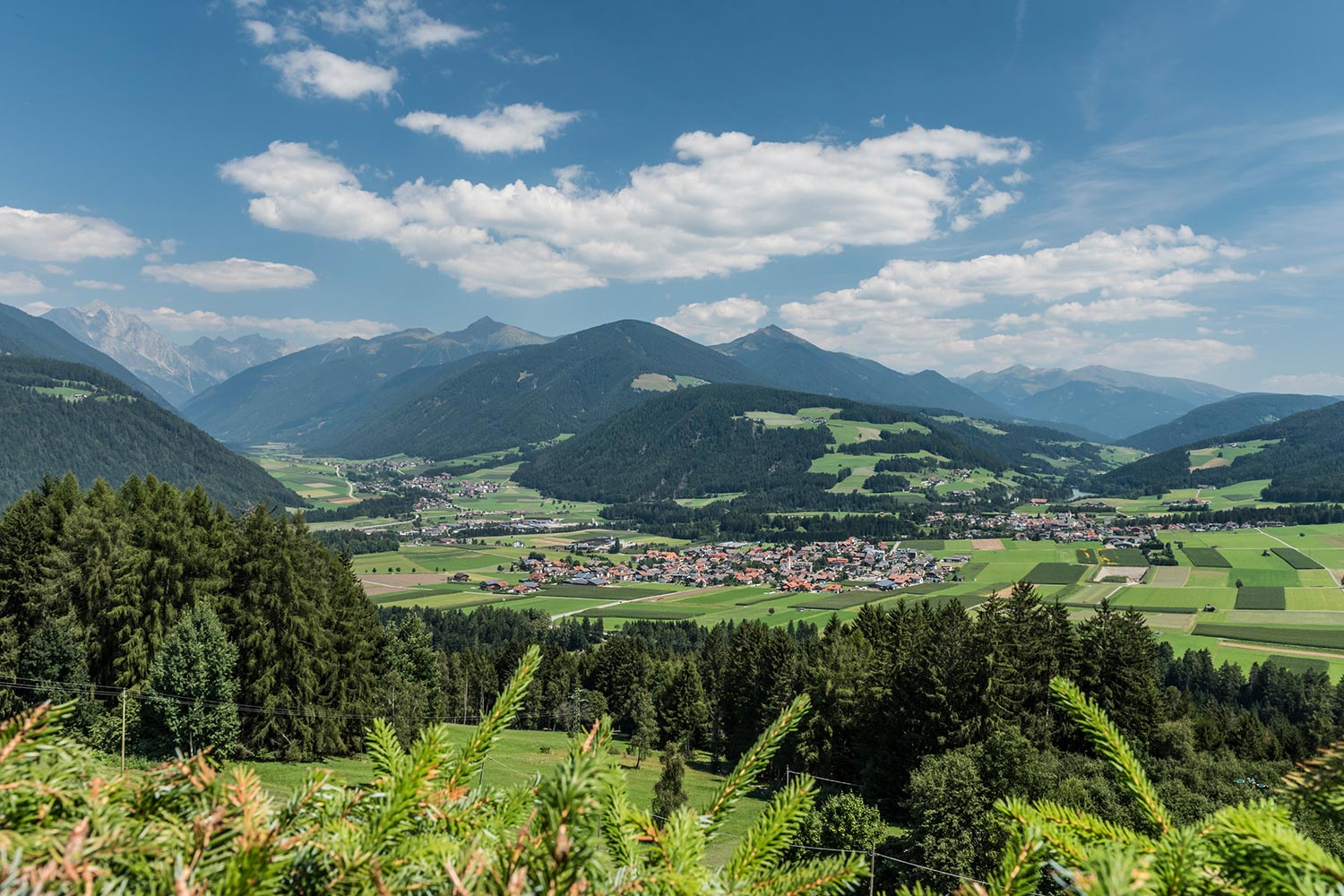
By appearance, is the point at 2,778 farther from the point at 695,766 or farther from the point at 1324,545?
the point at 1324,545

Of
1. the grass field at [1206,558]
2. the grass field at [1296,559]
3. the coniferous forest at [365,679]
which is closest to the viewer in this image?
the coniferous forest at [365,679]

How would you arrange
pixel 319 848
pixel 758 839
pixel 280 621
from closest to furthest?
pixel 319 848, pixel 758 839, pixel 280 621

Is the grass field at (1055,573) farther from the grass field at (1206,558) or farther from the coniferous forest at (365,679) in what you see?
the coniferous forest at (365,679)

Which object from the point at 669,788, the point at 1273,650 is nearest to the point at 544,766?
the point at 669,788

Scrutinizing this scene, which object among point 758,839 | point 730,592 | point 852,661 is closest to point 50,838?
point 758,839

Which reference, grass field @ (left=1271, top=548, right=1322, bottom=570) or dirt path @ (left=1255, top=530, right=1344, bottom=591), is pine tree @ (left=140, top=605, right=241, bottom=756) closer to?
dirt path @ (left=1255, top=530, right=1344, bottom=591)

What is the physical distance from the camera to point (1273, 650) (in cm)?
7338

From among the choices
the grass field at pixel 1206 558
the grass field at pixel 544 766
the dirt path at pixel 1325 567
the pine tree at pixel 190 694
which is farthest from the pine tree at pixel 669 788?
the grass field at pixel 1206 558

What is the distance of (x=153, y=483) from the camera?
30.6 meters

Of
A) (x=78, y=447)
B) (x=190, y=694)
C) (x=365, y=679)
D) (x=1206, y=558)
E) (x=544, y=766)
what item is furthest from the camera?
(x=78, y=447)

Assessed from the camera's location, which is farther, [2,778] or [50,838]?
[2,778]

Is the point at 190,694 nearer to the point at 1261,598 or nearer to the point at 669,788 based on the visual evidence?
the point at 669,788

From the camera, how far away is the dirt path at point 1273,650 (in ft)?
230

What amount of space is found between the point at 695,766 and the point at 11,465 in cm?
20276
